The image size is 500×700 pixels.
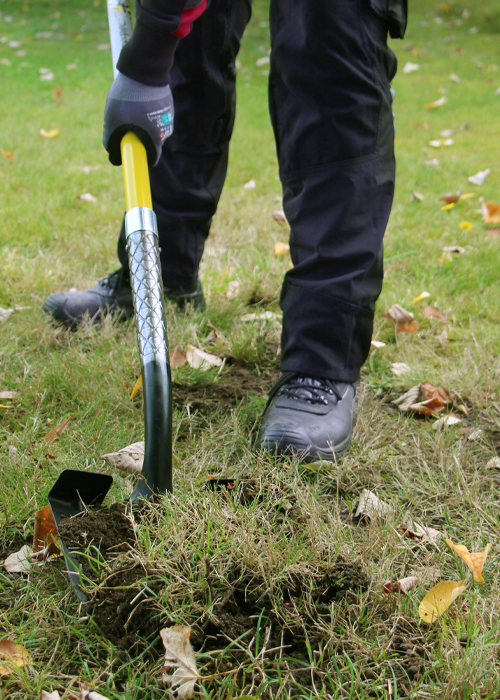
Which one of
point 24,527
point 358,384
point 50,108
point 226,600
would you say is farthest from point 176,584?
point 50,108

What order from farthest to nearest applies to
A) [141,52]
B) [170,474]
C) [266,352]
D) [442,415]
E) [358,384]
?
[266,352] → [358,384] → [442,415] → [141,52] → [170,474]

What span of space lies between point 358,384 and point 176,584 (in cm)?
92

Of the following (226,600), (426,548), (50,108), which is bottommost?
(50,108)

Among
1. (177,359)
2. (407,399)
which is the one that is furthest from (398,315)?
(177,359)

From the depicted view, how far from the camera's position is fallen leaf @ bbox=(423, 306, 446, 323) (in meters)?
1.99

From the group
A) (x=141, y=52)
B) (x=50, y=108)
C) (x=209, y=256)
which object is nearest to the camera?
(x=141, y=52)

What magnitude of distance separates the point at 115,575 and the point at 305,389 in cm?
67

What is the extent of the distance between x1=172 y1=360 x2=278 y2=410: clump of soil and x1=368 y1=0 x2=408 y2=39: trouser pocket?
96 cm

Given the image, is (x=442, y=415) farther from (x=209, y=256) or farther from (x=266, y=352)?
(x=209, y=256)

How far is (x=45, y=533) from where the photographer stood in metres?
1.07

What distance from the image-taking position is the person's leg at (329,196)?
1.31 meters

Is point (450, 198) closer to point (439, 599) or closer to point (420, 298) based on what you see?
point (420, 298)

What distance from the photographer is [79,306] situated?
1891 millimetres

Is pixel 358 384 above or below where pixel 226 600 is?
below
